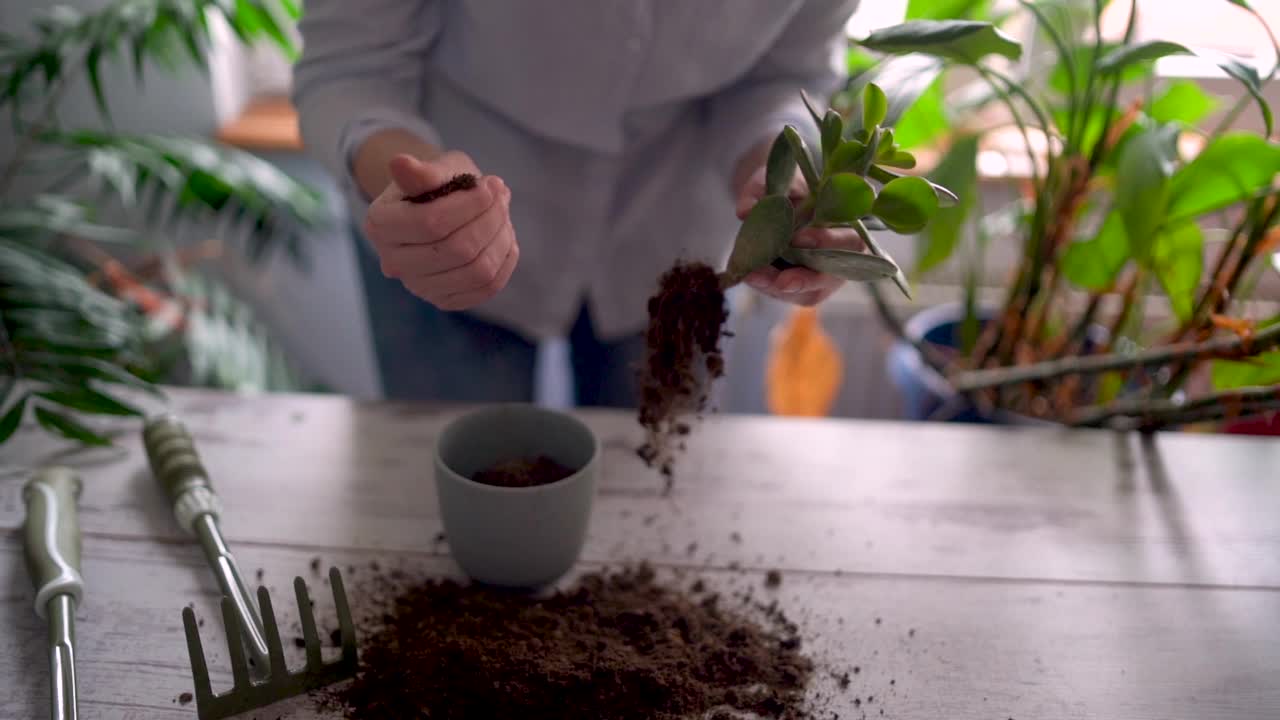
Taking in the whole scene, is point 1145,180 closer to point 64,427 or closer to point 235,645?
point 235,645

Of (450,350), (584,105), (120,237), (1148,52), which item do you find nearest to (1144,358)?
(1148,52)

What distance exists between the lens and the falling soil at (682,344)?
66 cm

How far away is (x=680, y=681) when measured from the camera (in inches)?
23.3

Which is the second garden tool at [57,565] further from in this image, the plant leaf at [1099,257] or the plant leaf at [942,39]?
the plant leaf at [1099,257]

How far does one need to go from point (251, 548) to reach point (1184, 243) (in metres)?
0.92

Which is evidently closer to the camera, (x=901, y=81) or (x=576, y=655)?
(x=576, y=655)

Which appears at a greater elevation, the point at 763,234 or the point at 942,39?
the point at 942,39

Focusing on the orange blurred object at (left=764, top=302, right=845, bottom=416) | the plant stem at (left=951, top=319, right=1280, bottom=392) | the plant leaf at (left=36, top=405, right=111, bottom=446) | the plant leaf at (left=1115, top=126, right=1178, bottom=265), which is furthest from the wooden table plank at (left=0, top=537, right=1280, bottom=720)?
the orange blurred object at (left=764, top=302, right=845, bottom=416)

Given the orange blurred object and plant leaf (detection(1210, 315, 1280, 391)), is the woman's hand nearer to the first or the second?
plant leaf (detection(1210, 315, 1280, 391))

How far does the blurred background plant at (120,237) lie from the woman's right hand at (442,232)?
391 millimetres

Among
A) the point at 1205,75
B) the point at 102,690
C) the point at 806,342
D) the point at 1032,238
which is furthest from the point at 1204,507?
the point at 102,690

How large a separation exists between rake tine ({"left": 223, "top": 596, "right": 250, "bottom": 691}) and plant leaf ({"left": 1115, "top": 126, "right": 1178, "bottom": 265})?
771 millimetres

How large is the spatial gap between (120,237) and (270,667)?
932 millimetres

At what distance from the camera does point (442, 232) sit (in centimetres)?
54
